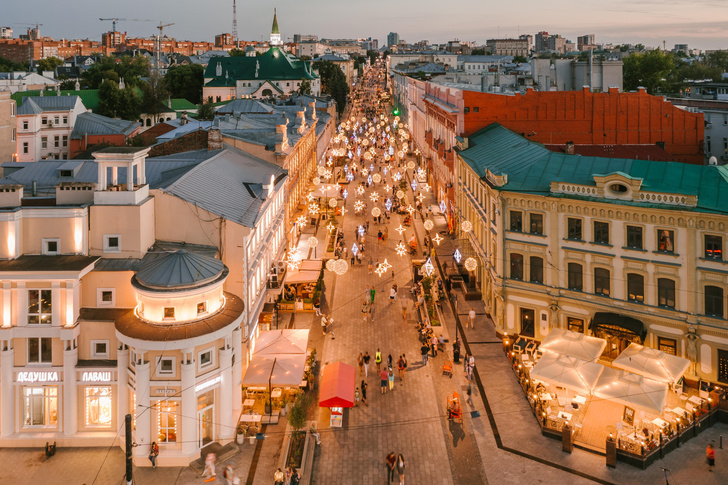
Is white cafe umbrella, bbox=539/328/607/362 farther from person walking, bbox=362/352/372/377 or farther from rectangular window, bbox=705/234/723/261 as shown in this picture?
person walking, bbox=362/352/372/377

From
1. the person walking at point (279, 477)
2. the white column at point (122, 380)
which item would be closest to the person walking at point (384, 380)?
the person walking at point (279, 477)

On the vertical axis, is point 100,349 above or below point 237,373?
above

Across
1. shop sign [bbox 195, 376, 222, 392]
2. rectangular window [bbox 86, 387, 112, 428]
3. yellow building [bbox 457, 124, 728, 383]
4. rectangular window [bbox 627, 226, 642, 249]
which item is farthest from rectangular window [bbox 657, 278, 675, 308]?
rectangular window [bbox 86, 387, 112, 428]

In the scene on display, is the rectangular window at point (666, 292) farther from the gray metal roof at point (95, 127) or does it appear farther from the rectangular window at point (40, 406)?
the gray metal roof at point (95, 127)

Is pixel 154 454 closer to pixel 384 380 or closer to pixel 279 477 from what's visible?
pixel 279 477

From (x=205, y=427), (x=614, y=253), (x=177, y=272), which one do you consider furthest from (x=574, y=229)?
(x=205, y=427)

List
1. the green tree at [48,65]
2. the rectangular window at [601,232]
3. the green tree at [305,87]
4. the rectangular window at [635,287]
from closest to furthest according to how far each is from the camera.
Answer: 1. the rectangular window at [635,287]
2. the rectangular window at [601,232]
3. the green tree at [305,87]
4. the green tree at [48,65]
